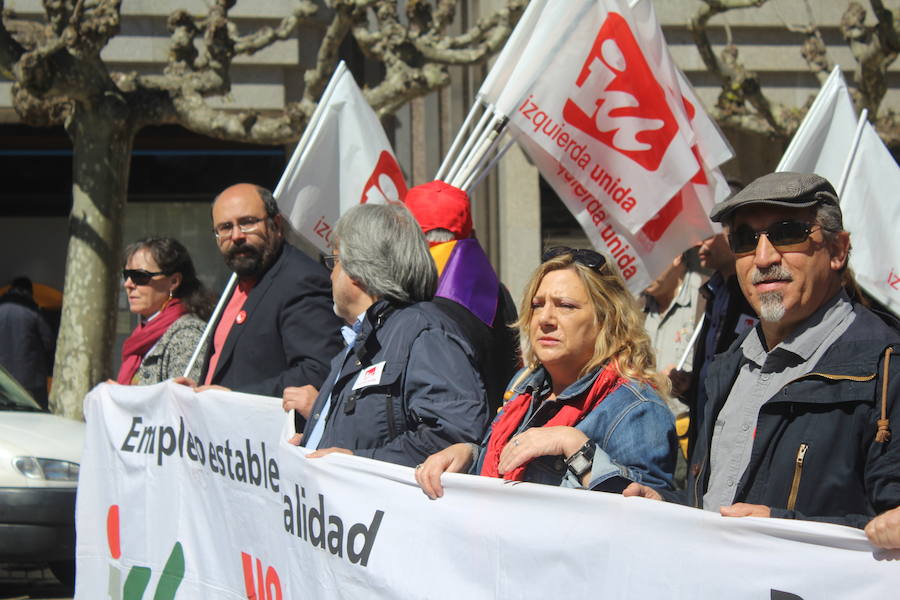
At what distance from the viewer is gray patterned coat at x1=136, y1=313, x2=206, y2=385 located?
548 centimetres

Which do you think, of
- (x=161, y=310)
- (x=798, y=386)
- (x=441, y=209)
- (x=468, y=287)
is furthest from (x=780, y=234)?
(x=161, y=310)

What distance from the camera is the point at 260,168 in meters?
14.0

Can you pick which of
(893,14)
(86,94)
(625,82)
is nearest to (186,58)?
(86,94)

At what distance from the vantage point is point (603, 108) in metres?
5.29

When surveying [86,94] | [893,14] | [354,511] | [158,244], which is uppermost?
[893,14]

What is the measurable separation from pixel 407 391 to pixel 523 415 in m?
0.47

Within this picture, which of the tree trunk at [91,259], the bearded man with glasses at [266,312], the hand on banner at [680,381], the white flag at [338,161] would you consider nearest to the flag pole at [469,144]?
the white flag at [338,161]

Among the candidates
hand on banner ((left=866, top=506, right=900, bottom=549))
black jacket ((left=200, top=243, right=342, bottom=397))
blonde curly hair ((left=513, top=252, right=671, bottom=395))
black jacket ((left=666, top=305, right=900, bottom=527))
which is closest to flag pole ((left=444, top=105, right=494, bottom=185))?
black jacket ((left=200, top=243, right=342, bottom=397))

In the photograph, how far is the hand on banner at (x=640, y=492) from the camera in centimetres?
258

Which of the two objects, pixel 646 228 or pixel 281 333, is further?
pixel 646 228

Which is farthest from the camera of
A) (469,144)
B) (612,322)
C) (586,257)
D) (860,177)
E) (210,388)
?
(469,144)

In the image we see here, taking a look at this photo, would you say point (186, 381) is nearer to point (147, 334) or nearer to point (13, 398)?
point (147, 334)

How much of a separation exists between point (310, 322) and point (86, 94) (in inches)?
189

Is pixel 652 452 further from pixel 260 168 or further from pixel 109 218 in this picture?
pixel 260 168
